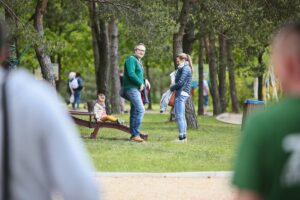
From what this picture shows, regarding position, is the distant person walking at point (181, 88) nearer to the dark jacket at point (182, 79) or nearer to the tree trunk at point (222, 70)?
the dark jacket at point (182, 79)

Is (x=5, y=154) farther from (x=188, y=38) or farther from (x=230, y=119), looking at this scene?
(x=230, y=119)

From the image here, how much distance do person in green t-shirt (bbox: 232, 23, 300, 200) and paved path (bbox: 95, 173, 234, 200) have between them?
626 cm

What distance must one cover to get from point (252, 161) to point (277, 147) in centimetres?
10

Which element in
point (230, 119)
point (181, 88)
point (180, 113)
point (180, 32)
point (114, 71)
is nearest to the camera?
point (180, 113)

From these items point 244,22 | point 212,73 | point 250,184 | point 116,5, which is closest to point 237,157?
point 250,184

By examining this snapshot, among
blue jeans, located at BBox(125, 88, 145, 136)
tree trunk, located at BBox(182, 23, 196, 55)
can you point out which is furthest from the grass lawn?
tree trunk, located at BBox(182, 23, 196, 55)

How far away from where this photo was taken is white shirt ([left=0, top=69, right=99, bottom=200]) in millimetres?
3193

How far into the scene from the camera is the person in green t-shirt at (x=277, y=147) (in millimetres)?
3258

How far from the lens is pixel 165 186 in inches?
430

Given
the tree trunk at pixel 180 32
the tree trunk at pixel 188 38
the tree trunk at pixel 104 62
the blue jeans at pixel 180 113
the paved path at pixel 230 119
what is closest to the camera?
the blue jeans at pixel 180 113

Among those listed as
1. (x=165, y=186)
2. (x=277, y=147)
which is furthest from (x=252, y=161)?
(x=165, y=186)

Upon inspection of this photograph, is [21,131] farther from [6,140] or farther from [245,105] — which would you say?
[245,105]

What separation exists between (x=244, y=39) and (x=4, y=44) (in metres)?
26.2

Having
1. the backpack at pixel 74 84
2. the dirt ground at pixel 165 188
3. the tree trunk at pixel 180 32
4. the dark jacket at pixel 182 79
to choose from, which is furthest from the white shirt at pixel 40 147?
the backpack at pixel 74 84
